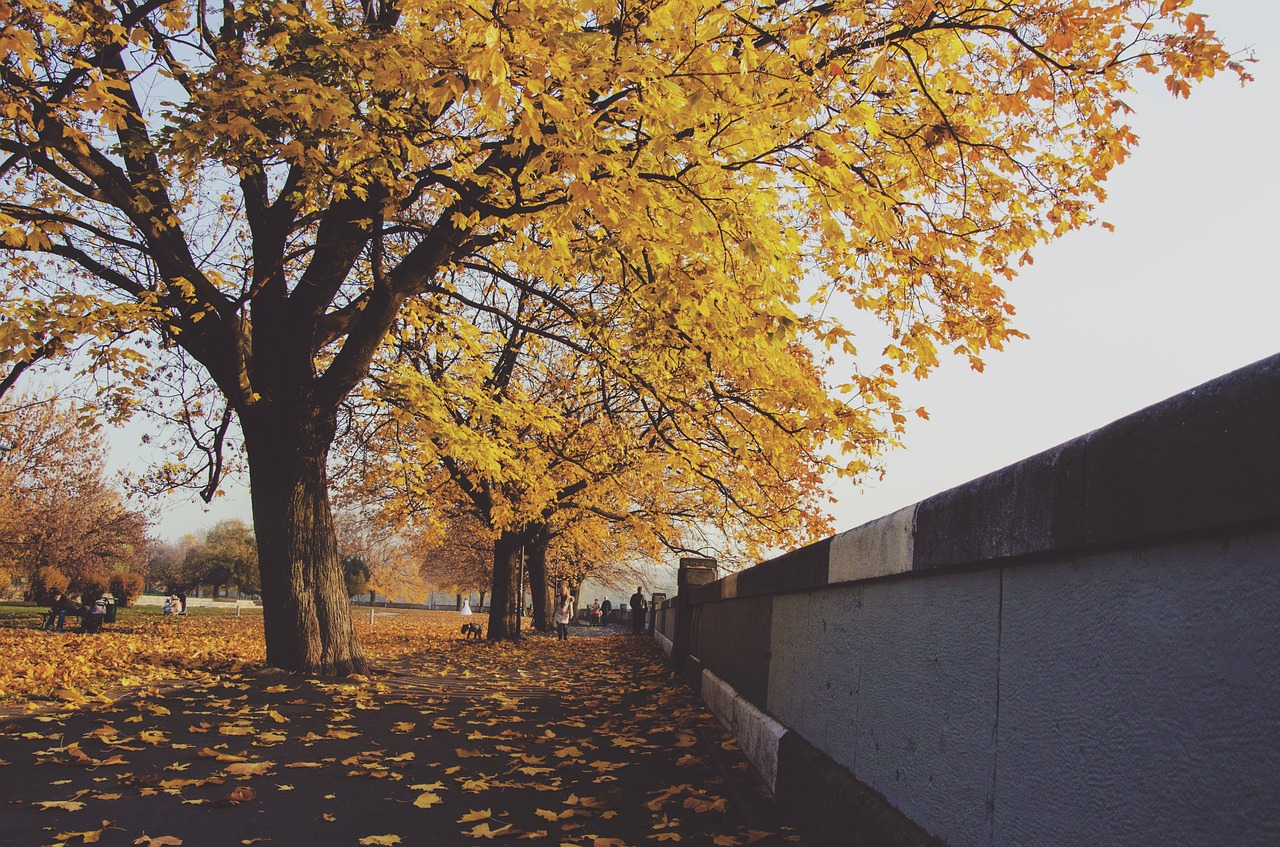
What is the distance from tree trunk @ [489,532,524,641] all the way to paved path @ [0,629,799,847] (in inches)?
592

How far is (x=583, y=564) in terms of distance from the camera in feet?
171

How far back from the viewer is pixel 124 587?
4034 cm

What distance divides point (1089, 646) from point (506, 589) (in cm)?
2431

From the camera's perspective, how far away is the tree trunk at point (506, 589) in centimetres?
2467

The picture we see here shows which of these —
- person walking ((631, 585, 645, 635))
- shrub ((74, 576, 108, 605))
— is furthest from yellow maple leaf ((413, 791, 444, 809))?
person walking ((631, 585, 645, 635))

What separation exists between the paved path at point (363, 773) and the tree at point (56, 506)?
98.5 ft

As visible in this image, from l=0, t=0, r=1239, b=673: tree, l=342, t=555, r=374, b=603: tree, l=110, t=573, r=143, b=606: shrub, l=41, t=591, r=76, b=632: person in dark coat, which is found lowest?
l=342, t=555, r=374, b=603: tree

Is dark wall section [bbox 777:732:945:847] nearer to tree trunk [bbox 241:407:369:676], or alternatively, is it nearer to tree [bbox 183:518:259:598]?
tree trunk [bbox 241:407:369:676]

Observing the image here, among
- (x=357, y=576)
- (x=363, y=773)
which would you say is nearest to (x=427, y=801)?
(x=363, y=773)

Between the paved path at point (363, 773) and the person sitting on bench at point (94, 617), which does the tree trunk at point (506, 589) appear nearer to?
the person sitting on bench at point (94, 617)

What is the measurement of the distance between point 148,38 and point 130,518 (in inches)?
1344

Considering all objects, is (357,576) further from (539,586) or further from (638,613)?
(539,586)

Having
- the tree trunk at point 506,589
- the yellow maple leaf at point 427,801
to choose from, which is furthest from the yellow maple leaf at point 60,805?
the tree trunk at point 506,589

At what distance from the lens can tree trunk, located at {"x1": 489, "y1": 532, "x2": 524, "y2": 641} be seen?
24672 millimetres
